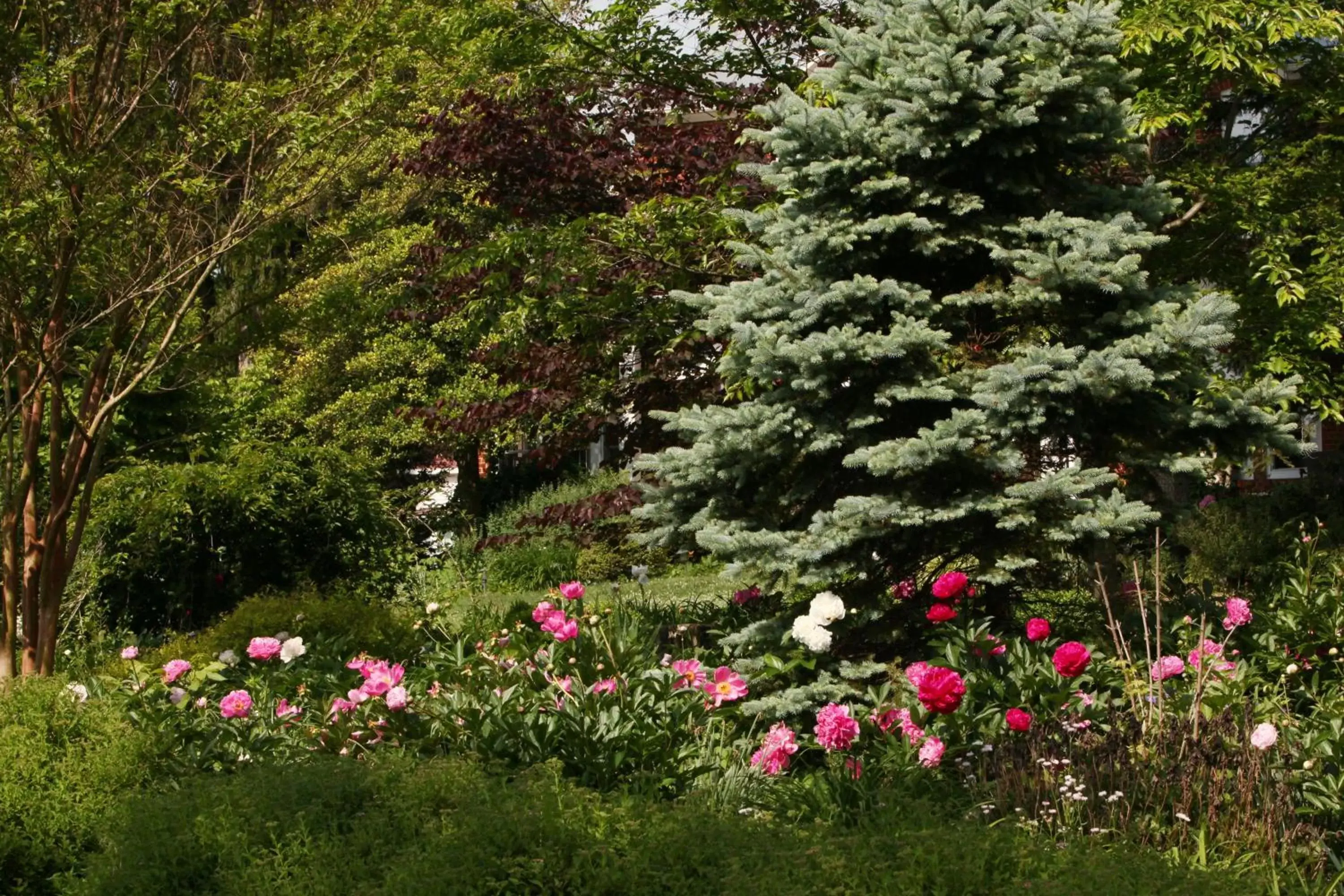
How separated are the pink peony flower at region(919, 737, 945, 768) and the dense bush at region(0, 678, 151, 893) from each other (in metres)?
2.62

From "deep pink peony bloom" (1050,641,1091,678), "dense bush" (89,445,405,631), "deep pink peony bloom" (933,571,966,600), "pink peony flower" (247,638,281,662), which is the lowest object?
"dense bush" (89,445,405,631)

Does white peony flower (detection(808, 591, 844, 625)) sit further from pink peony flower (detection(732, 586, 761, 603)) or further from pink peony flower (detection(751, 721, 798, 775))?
pink peony flower (detection(732, 586, 761, 603))

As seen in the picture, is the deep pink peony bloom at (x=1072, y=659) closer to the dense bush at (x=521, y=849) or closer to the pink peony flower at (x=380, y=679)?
the dense bush at (x=521, y=849)

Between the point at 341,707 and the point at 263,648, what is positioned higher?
the point at 263,648

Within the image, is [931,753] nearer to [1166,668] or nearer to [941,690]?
[941,690]

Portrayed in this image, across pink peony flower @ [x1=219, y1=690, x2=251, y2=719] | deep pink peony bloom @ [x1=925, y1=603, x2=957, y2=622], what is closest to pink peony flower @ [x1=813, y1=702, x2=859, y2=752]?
deep pink peony bloom @ [x1=925, y1=603, x2=957, y2=622]

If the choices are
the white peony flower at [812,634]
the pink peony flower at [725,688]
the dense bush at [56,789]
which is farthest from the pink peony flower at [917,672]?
the dense bush at [56,789]

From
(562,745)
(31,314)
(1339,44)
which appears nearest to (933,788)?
(562,745)

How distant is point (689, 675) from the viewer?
5363 mm

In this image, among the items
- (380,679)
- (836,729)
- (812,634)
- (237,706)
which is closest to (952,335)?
(812,634)

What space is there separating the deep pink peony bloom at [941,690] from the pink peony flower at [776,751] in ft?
1.95

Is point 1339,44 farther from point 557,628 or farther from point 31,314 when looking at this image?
point 31,314

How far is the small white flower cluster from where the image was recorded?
17.3 ft

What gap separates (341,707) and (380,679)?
0.99 feet
